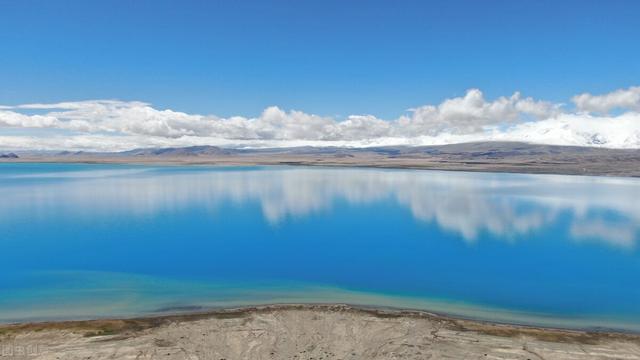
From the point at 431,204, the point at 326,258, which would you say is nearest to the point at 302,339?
the point at 326,258

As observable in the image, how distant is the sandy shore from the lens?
2178 cm

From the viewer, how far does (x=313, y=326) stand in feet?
82.6

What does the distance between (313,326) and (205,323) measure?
6.34 m

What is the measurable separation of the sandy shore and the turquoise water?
338cm

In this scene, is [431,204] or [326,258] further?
[431,204]

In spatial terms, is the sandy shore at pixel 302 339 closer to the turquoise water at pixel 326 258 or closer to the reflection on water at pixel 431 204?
the turquoise water at pixel 326 258

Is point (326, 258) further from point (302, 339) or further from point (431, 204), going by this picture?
point (431, 204)

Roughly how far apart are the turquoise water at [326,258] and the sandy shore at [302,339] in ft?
A: 11.1

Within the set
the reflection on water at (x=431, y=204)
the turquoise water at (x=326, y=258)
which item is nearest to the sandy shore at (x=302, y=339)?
the turquoise water at (x=326, y=258)

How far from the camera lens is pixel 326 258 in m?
45.1

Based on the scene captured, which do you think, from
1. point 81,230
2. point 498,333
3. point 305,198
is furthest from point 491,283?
point 305,198

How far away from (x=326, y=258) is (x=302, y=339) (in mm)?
21845

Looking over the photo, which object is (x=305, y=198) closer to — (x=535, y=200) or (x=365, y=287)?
(x=535, y=200)

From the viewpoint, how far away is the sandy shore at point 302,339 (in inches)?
858
